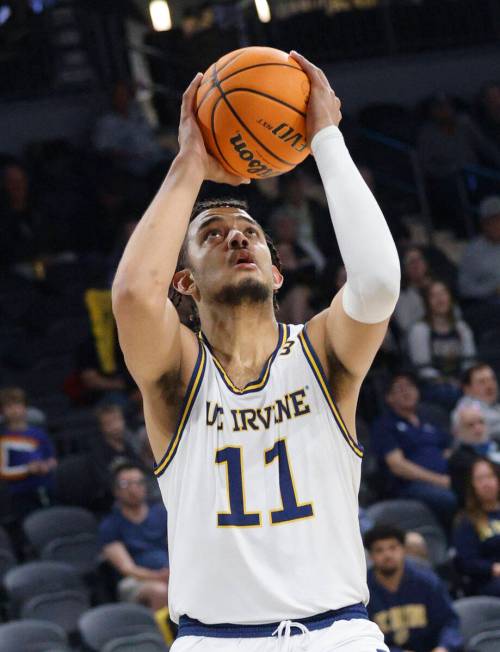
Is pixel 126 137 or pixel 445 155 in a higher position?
pixel 126 137

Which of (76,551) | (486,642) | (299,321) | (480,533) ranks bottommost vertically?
(486,642)

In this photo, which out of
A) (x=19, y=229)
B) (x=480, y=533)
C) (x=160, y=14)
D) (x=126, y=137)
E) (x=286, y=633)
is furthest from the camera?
(x=160, y=14)

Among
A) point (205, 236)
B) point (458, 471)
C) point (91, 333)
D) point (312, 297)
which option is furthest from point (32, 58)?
point (205, 236)

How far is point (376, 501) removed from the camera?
845 centimetres

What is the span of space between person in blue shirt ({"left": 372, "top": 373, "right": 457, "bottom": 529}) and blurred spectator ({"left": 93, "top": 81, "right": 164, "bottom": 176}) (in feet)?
14.6

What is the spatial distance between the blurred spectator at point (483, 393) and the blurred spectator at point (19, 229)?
4205 mm

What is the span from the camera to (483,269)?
10531 mm

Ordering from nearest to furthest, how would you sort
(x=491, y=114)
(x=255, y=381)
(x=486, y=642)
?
(x=255, y=381) → (x=486, y=642) → (x=491, y=114)

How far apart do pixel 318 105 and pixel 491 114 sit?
34.3ft

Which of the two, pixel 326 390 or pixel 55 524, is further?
pixel 55 524

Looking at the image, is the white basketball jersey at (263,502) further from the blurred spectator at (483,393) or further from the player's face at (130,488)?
the blurred spectator at (483,393)

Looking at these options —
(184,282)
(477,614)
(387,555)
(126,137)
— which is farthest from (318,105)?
(126,137)

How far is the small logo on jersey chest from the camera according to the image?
2.97m

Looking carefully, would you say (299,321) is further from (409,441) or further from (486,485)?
(486,485)
